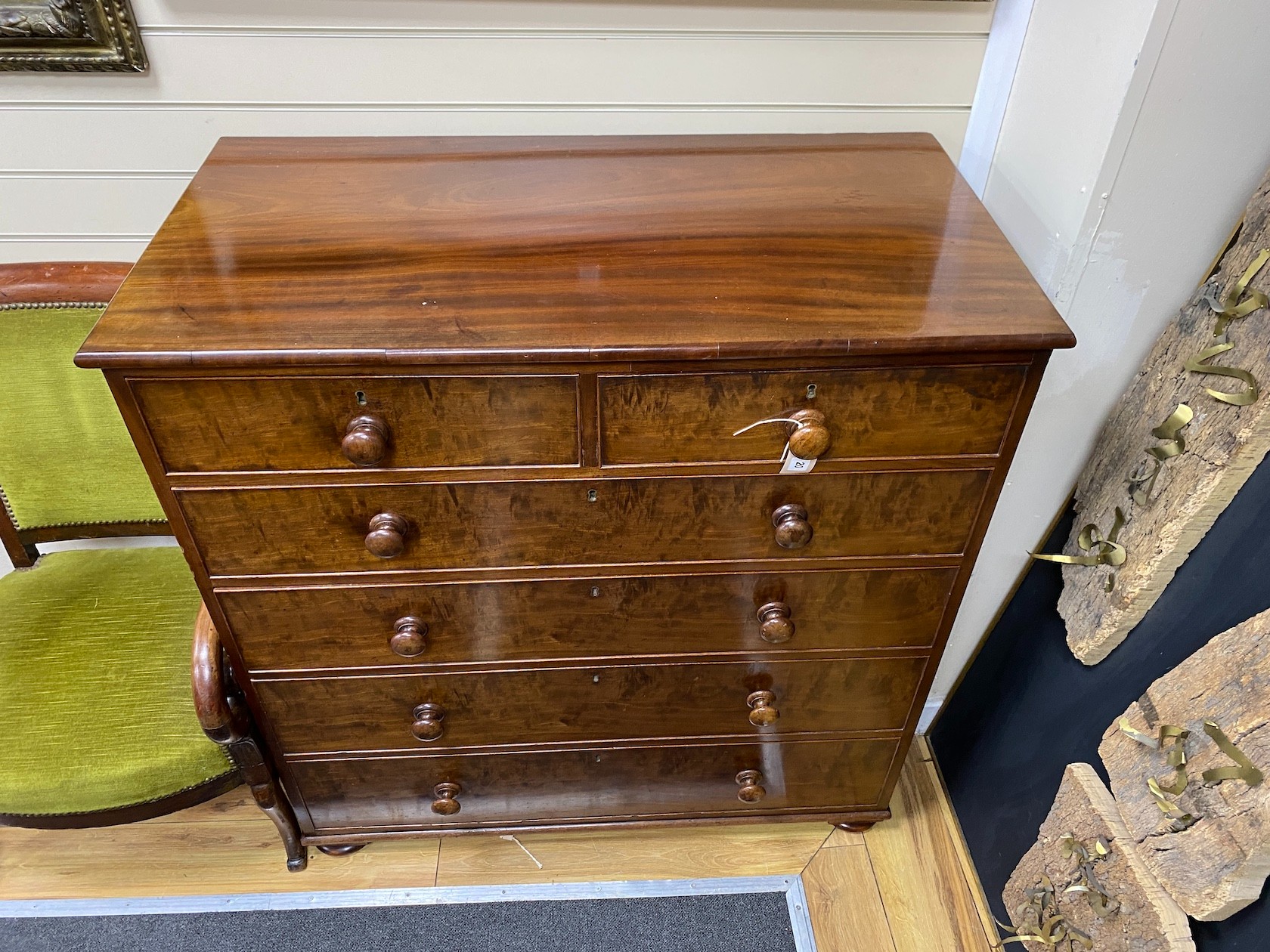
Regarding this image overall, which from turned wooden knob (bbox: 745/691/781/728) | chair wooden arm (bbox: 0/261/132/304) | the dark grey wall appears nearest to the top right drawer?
the dark grey wall

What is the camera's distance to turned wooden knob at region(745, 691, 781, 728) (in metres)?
1.32

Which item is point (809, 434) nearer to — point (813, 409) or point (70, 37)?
point (813, 409)

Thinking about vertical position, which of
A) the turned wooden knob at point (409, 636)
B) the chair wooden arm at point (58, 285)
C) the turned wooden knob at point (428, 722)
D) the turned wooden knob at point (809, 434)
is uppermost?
the turned wooden knob at point (809, 434)

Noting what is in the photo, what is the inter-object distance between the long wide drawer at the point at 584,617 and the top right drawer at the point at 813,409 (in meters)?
0.22

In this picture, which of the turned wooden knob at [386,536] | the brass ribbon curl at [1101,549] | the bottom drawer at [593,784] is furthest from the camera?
the bottom drawer at [593,784]

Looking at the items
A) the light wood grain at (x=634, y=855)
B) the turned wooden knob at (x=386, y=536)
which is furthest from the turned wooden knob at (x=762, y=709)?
the turned wooden knob at (x=386, y=536)

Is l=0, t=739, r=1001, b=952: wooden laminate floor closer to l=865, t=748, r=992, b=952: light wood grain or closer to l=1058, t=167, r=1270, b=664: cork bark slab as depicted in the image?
l=865, t=748, r=992, b=952: light wood grain

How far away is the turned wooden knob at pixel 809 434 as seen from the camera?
0.99 m

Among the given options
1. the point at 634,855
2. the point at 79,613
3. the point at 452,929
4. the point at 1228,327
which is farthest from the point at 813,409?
the point at 79,613

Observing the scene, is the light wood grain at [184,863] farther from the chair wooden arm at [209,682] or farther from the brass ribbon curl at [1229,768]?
the brass ribbon curl at [1229,768]

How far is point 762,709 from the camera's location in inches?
52.0

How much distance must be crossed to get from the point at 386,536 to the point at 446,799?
0.61m

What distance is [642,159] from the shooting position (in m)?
1.26

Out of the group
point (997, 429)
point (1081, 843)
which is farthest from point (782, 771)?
point (997, 429)
